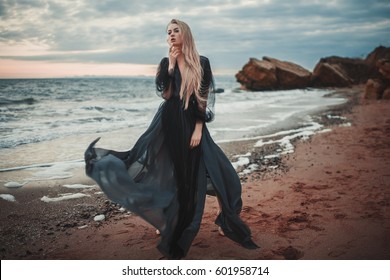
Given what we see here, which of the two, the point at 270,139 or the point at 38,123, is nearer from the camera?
the point at 270,139

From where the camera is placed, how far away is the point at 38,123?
1202 cm

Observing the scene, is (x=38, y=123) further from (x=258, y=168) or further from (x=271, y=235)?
(x=271, y=235)

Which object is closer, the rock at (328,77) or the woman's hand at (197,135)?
the woman's hand at (197,135)

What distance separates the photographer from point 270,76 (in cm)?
3375

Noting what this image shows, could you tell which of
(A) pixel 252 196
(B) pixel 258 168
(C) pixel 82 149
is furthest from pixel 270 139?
(C) pixel 82 149

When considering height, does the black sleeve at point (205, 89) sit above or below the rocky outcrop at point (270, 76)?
below

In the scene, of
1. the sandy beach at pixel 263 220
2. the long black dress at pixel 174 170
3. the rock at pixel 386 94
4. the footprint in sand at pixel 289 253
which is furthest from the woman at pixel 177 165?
the rock at pixel 386 94

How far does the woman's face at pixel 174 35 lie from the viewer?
9.32ft

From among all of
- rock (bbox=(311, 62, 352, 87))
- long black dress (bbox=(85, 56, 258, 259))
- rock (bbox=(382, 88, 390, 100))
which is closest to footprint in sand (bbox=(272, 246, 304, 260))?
long black dress (bbox=(85, 56, 258, 259))

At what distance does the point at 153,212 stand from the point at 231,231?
3.11 ft

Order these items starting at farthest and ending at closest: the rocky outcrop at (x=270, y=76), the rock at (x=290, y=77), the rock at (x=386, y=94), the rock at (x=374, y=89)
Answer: the rock at (x=290, y=77), the rocky outcrop at (x=270, y=76), the rock at (x=374, y=89), the rock at (x=386, y=94)

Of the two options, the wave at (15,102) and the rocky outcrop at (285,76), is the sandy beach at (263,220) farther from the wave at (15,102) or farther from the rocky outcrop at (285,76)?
the rocky outcrop at (285,76)

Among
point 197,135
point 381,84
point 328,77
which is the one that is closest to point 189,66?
point 197,135

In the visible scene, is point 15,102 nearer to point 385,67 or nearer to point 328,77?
point 385,67
